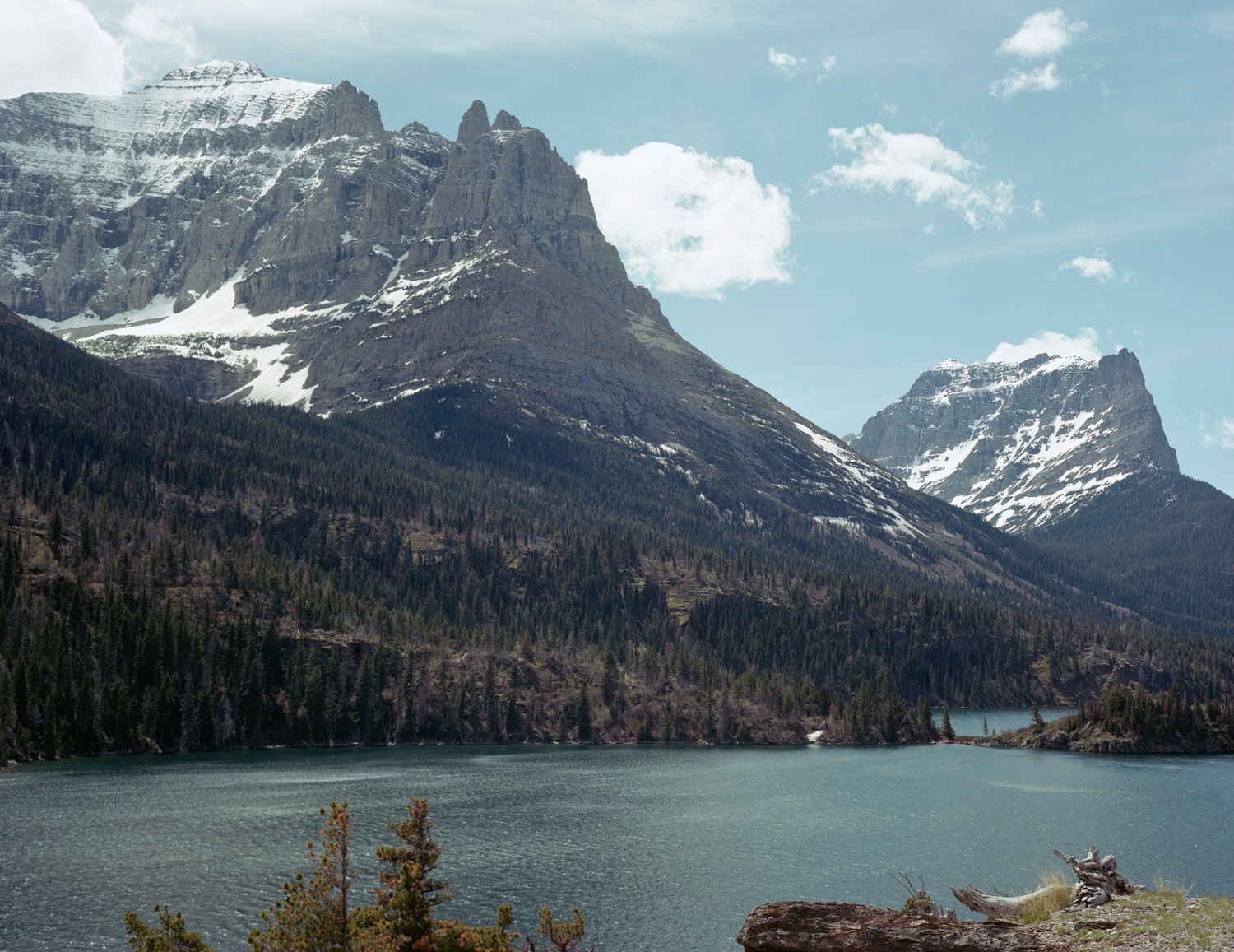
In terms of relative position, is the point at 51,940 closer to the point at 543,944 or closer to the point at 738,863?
the point at 543,944

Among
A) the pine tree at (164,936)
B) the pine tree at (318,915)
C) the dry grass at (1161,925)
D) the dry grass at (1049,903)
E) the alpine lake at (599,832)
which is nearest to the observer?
the dry grass at (1161,925)

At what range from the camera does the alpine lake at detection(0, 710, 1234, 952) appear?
258 ft

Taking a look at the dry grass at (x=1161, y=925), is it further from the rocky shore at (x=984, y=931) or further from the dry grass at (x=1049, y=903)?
the dry grass at (x=1049, y=903)

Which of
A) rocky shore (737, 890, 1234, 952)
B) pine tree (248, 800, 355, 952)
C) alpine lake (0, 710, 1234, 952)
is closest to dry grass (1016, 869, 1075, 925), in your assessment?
rocky shore (737, 890, 1234, 952)

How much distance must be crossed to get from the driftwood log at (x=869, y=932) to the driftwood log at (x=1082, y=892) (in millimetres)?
4323

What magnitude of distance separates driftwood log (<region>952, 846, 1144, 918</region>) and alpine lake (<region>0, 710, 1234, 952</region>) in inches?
1299

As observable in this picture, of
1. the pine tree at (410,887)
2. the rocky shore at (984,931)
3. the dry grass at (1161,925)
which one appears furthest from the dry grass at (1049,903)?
the pine tree at (410,887)

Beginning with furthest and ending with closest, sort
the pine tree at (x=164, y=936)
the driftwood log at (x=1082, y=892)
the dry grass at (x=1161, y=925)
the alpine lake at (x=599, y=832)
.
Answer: the alpine lake at (x=599, y=832)
the driftwood log at (x=1082, y=892)
the pine tree at (x=164, y=936)
the dry grass at (x=1161, y=925)

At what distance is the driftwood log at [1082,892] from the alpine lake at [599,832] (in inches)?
1299

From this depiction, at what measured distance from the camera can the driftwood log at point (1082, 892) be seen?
38438 millimetres

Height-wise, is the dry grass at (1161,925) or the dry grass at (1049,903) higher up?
the dry grass at (1161,925)

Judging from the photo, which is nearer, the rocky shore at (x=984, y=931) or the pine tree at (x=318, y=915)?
the rocky shore at (x=984, y=931)

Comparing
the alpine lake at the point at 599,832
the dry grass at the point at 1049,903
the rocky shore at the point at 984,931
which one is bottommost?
the alpine lake at the point at 599,832

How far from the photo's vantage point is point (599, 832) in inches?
4392
